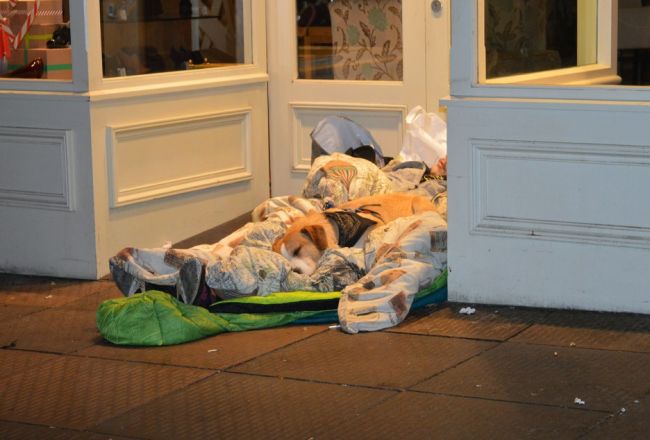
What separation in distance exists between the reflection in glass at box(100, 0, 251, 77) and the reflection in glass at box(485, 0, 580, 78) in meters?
2.19

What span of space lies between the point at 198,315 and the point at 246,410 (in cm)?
108

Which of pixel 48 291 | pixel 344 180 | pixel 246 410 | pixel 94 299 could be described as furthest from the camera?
pixel 344 180

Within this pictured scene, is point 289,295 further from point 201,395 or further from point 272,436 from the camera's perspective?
point 272,436

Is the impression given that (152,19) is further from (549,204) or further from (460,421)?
(460,421)

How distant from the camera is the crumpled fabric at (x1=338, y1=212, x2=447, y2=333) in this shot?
5277 mm

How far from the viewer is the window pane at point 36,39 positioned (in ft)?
20.8

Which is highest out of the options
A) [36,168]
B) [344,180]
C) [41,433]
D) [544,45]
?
[544,45]

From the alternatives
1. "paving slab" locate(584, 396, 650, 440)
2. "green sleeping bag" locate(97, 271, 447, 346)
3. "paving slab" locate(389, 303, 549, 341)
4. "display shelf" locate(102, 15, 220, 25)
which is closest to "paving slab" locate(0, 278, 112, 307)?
"green sleeping bag" locate(97, 271, 447, 346)

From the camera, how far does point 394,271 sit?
5418 millimetres

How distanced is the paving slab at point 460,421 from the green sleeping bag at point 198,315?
114cm

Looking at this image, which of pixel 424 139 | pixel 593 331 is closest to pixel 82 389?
pixel 593 331

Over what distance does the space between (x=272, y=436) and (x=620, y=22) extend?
2.75 metres

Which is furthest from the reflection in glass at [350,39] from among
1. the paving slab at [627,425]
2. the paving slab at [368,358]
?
the paving slab at [627,425]

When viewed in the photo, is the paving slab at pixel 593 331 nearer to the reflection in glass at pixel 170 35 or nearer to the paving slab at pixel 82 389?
the paving slab at pixel 82 389
